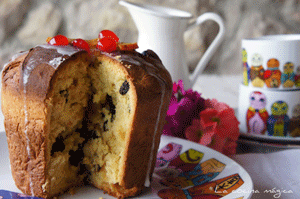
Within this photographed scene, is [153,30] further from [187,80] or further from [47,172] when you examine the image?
[47,172]

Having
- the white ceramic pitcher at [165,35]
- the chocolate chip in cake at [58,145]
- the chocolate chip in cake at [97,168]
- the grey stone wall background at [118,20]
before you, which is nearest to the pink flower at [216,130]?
the white ceramic pitcher at [165,35]

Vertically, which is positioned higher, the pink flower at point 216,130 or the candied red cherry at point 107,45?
Answer: the candied red cherry at point 107,45

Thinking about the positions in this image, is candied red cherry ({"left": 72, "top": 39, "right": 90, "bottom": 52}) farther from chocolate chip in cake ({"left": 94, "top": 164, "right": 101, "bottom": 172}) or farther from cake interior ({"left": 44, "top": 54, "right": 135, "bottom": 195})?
chocolate chip in cake ({"left": 94, "top": 164, "right": 101, "bottom": 172})

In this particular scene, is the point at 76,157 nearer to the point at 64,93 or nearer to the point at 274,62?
the point at 64,93

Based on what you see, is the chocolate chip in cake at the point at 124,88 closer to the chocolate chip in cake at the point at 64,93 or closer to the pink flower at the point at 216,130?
the chocolate chip in cake at the point at 64,93

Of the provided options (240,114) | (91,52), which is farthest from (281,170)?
(91,52)

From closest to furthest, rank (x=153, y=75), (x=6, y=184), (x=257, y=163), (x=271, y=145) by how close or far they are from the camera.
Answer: (x=153, y=75) → (x=6, y=184) → (x=257, y=163) → (x=271, y=145)

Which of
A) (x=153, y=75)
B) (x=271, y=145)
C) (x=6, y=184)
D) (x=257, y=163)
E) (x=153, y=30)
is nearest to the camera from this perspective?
(x=153, y=75)

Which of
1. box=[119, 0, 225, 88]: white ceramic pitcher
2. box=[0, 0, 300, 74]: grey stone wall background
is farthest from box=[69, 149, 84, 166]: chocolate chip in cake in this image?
box=[0, 0, 300, 74]: grey stone wall background
